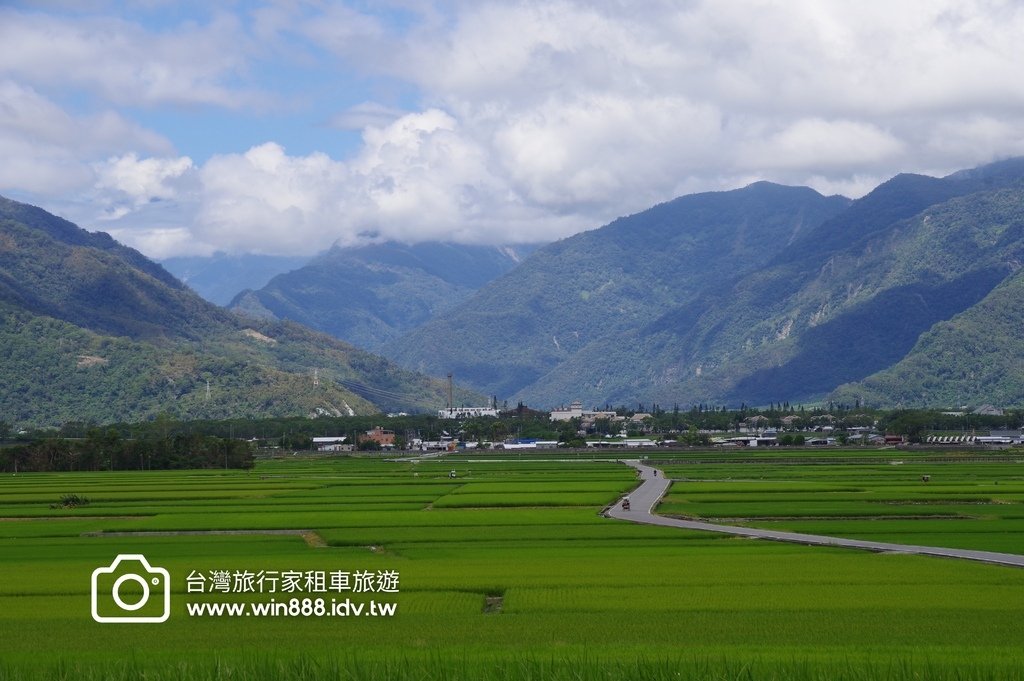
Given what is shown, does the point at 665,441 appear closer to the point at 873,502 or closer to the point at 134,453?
the point at 134,453

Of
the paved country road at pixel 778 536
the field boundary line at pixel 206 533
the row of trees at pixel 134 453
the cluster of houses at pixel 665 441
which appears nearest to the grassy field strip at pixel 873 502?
the paved country road at pixel 778 536

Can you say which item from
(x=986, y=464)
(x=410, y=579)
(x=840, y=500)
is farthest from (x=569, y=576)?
(x=986, y=464)

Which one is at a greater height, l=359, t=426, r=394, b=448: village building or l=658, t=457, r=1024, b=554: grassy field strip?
l=359, t=426, r=394, b=448: village building

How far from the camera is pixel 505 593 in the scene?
3488 centimetres

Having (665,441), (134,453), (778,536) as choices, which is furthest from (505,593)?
(665,441)

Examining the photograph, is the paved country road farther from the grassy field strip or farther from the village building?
the village building

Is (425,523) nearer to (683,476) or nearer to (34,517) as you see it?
(34,517)

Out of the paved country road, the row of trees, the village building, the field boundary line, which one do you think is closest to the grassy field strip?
the paved country road

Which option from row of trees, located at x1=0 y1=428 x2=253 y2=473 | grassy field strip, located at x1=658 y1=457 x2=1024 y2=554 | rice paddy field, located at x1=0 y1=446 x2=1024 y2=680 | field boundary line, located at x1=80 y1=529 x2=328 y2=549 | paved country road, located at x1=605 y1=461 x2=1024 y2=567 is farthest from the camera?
row of trees, located at x1=0 y1=428 x2=253 y2=473

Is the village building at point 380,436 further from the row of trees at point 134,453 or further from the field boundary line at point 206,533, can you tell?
the field boundary line at point 206,533

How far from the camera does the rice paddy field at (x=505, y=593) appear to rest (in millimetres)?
25234

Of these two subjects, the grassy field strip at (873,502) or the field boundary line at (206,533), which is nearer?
the grassy field strip at (873,502)

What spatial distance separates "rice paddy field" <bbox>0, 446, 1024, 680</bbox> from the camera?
82.8 feet

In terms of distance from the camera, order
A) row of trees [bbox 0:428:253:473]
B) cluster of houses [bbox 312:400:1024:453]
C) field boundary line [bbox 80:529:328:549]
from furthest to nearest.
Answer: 1. cluster of houses [bbox 312:400:1024:453]
2. row of trees [bbox 0:428:253:473]
3. field boundary line [bbox 80:529:328:549]
